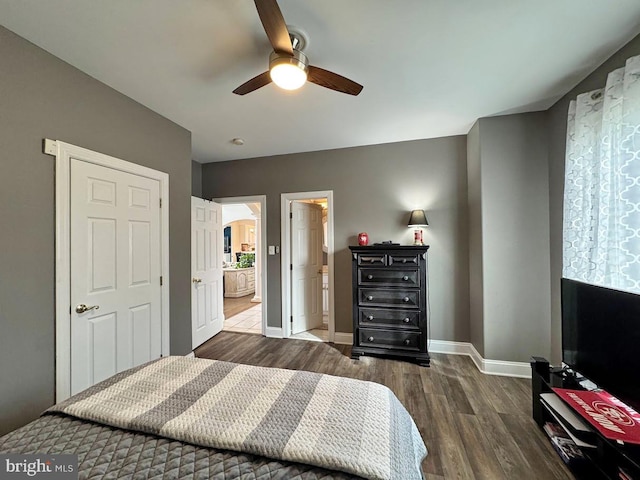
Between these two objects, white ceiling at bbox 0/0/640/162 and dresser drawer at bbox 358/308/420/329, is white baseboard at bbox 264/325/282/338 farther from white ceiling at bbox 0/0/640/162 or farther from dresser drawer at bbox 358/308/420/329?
white ceiling at bbox 0/0/640/162

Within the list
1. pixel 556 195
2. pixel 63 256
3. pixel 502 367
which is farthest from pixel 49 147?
pixel 502 367

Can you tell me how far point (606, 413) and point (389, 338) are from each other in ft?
5.75

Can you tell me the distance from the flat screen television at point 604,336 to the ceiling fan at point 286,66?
193cm

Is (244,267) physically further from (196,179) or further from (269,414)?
(269,414)

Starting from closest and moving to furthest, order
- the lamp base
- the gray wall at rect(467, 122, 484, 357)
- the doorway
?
the gray wall at rect(467, 122, 484, 357) → the lamp base → the doorway

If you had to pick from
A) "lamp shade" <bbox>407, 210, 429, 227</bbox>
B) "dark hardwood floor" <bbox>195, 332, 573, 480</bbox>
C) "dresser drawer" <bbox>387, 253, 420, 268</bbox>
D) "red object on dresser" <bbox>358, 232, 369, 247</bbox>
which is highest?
"lamp shade" <bbox>407, 210, 429, 227</bbox>

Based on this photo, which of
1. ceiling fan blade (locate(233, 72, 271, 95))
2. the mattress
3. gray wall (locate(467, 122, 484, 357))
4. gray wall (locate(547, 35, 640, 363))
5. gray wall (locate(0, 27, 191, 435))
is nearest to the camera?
the mattress

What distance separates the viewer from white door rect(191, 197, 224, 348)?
3344 millimetres

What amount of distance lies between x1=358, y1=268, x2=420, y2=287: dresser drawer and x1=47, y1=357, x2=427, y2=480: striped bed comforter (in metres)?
1.78

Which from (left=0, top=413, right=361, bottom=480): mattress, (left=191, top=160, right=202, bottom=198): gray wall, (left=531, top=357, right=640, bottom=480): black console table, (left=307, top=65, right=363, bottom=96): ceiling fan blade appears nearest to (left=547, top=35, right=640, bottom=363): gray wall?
(left=531, top=357, right=640, bottom=480): black console table

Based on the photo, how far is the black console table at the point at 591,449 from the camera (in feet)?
3.77

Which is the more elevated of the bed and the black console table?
the bed

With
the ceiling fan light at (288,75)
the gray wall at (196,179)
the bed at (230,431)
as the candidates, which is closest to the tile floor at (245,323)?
the gray wall at (196,179)

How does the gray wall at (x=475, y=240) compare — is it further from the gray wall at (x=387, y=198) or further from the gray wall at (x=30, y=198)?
the gray wall at (x=30, y=198)
